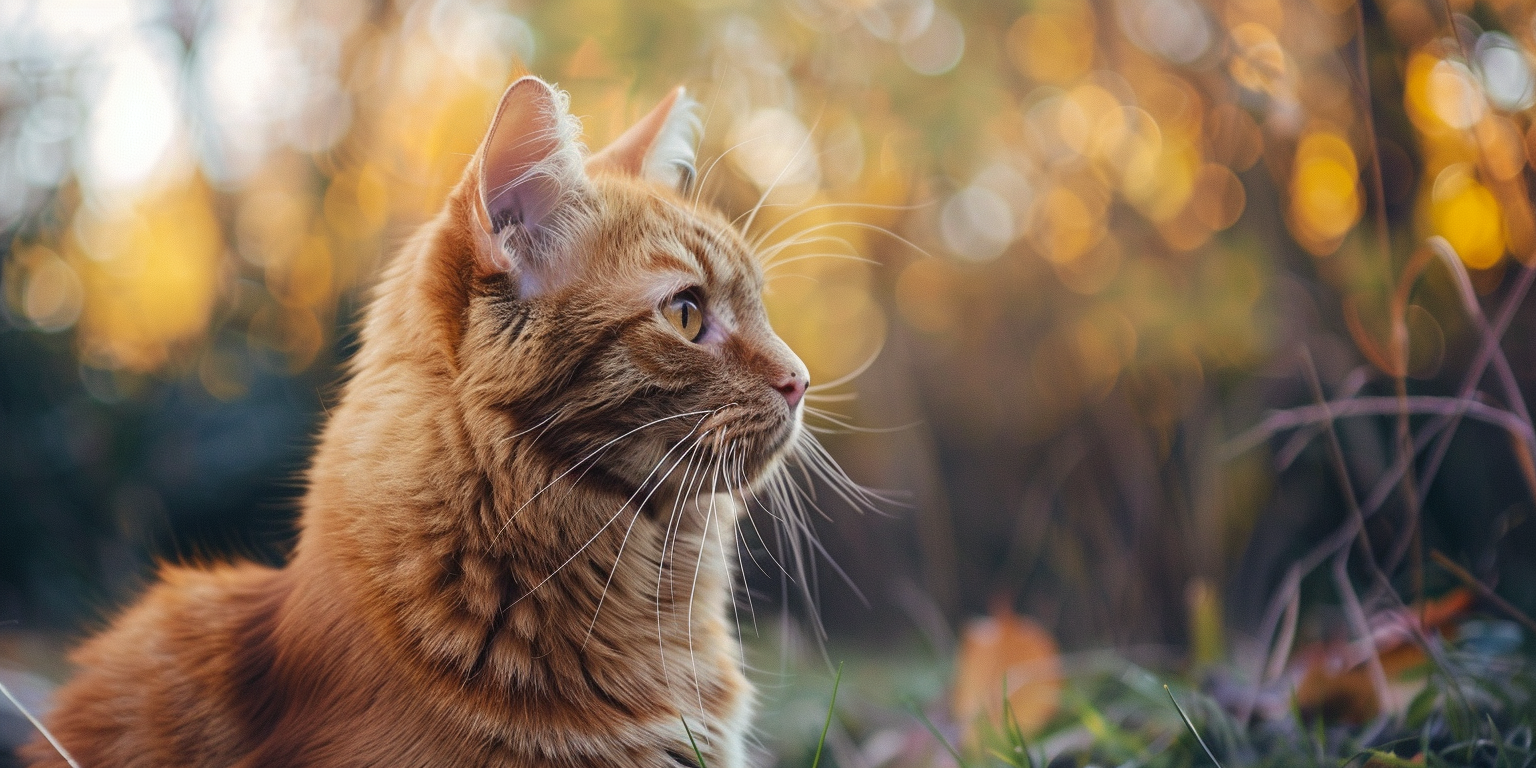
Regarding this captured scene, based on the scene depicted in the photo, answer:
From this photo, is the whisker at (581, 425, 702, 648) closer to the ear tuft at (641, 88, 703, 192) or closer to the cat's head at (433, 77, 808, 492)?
the cat's head at (433, 77, 808, 492)

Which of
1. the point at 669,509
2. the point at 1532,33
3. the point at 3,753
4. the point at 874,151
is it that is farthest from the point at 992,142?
the point at 3,753

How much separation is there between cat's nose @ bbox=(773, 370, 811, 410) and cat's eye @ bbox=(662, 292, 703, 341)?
0.13 metres

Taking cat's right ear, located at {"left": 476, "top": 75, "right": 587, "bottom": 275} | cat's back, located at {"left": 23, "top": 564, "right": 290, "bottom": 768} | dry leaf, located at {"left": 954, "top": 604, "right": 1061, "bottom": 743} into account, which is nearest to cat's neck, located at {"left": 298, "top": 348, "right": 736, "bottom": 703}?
cat's back, located at {"left": 23, "top": 564, "right": 290, "bottom": 768}

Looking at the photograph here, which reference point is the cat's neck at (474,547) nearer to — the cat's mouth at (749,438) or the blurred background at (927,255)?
the cat's mouth at (749,438)

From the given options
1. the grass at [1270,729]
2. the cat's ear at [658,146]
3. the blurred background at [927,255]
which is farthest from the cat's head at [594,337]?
the blurred background at [927,255]

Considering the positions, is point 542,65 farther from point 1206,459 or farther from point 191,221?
point 1206,459

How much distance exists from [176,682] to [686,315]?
739 millimetres

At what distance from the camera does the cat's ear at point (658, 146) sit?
1.30 metres

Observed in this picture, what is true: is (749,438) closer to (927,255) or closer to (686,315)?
(686,315)

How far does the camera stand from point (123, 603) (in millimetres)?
1193

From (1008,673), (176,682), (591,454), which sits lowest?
(1008,673)

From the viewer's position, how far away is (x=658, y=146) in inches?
52.8

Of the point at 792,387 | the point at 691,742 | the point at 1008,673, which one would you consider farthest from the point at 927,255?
the point at 691,742

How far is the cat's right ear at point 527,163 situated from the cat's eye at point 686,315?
0.18 metres
